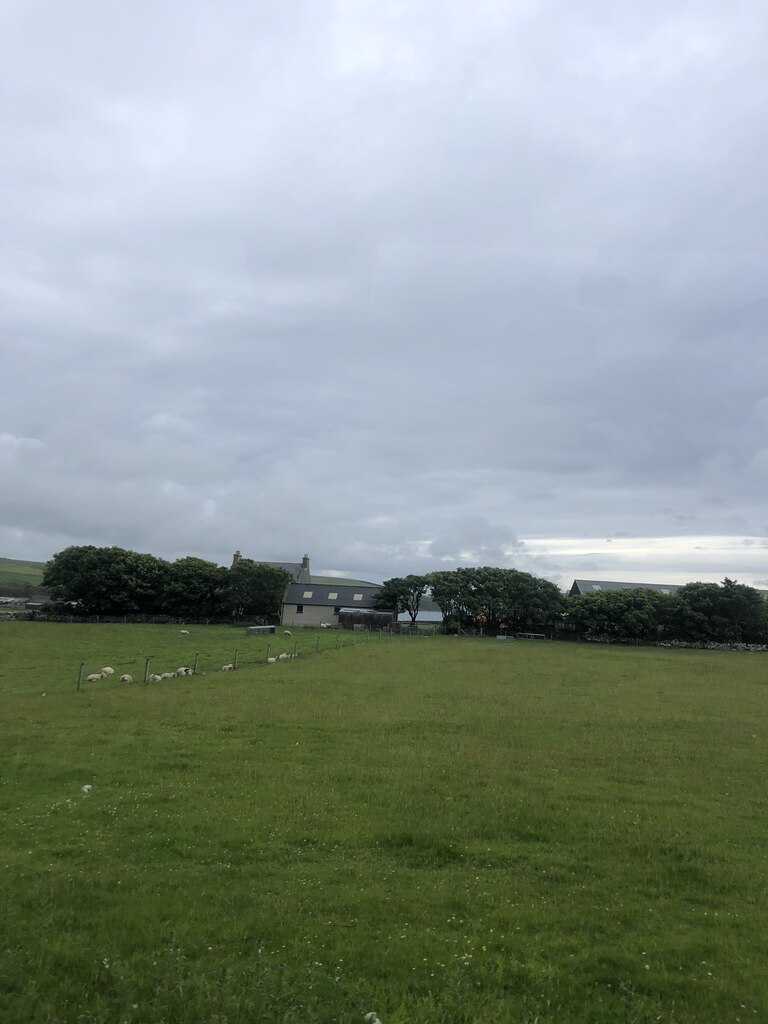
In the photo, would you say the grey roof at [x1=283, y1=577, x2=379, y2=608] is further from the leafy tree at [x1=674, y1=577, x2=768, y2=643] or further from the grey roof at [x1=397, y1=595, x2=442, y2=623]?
the leafy tree at [x1=674, y1=577, x2=768, y2=643]

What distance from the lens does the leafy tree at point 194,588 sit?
92.1 m

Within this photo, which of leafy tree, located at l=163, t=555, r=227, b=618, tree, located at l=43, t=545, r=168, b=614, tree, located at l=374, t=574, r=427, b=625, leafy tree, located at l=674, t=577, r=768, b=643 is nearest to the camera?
leafy tree, located at l=674, t=577, r=768, b=643

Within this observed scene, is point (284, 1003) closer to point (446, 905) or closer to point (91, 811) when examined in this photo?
point (446, 905)

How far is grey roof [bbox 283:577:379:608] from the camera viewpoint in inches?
4171

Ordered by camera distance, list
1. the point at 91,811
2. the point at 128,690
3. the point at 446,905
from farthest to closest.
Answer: the point at 128,690 → the point at 91,811 → the point at 446,905

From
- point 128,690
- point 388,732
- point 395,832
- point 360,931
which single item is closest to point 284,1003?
point 360,931

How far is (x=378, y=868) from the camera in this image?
34.7ft

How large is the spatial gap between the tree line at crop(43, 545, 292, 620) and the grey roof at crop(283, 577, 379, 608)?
8.90 m

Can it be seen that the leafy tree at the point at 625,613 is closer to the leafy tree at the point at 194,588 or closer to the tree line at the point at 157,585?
the tree line at the point at 157,585

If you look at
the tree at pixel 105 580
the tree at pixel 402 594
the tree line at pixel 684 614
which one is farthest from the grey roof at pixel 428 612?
the tree at pixel 105 580

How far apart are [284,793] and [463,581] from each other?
82459 millimetres

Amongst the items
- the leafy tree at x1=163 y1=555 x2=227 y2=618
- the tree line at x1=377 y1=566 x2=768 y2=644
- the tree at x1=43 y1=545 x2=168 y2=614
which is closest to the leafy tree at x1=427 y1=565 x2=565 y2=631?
the tree line at x1=377 y1=566 x2=768 y2=644

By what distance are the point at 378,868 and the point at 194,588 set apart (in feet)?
285

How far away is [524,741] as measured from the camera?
20.6 meters
